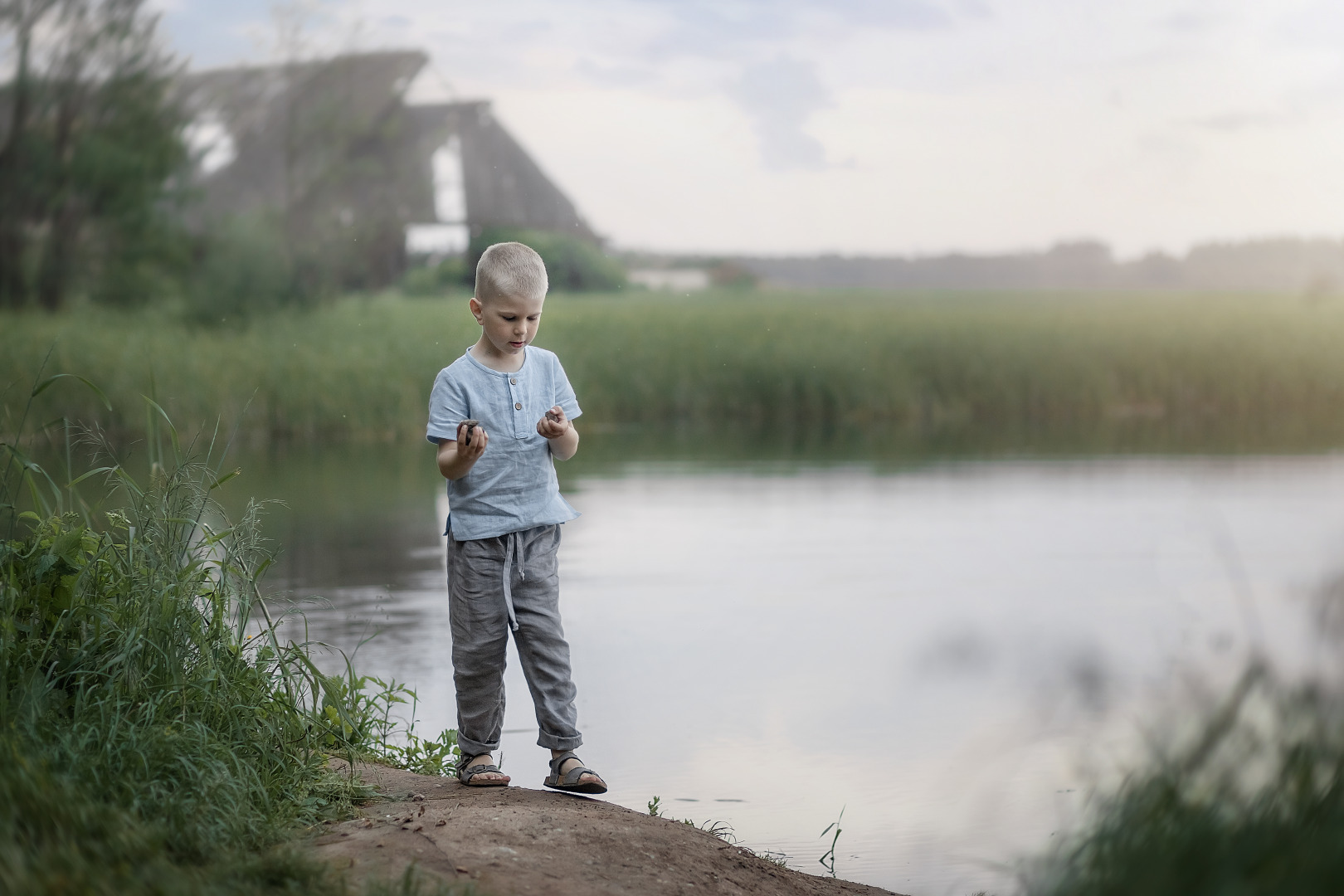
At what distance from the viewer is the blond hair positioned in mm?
3145

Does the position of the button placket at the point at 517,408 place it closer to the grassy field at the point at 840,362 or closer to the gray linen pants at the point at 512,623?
the gray linen pants at the point at 512,623

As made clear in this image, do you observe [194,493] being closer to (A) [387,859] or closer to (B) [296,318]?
(A) [387,859]

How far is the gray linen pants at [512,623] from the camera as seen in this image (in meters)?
3.20

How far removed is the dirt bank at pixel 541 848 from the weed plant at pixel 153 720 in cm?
13

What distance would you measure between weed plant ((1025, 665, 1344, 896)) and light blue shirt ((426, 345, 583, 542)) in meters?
1.62

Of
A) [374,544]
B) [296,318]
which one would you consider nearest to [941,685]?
[374,544]

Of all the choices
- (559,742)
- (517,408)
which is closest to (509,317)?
(517,408)

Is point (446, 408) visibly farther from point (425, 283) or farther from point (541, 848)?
point (425, 283)

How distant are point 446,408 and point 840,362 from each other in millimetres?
14387

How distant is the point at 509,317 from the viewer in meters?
3.19

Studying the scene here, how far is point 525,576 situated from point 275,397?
12439mm

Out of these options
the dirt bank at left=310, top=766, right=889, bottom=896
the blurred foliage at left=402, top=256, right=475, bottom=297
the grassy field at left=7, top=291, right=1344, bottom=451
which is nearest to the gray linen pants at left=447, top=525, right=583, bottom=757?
the dirt bank at left=310, top=766, right=889, bottom=896

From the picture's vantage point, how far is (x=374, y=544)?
795 centimetres

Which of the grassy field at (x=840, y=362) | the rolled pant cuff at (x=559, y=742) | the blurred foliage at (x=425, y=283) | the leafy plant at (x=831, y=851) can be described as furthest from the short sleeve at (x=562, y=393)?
the blurred foliage at (x=425, y=283)
